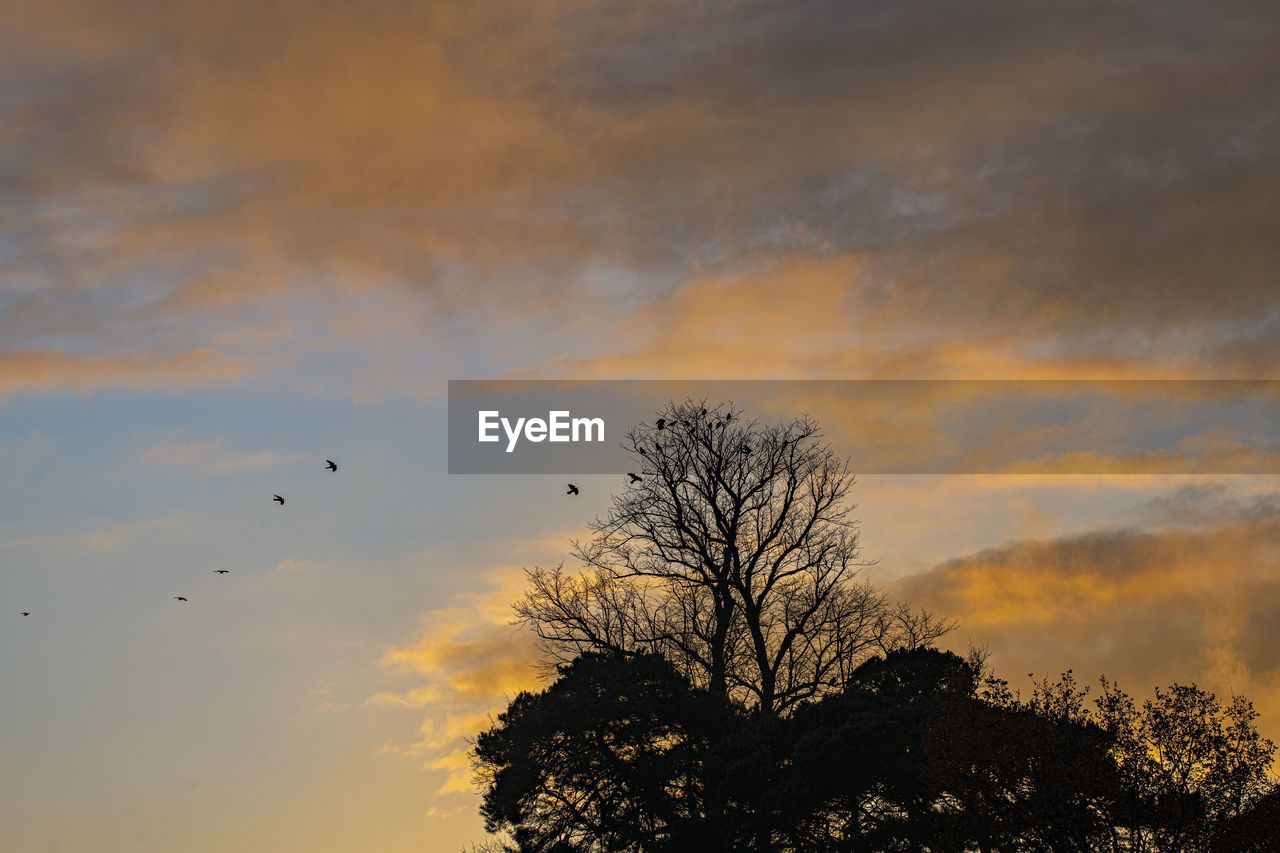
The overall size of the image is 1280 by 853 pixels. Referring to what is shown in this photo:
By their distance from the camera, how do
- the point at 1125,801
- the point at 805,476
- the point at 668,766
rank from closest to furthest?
the point at 1125,801 < the point at 668,766 < the point at 805,476

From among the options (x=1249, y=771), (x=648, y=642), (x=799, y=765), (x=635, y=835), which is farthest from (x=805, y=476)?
(x=1249, y=771)

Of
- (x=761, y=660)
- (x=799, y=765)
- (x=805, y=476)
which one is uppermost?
(x=805, y=476)

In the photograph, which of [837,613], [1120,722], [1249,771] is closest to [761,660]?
[837,613]

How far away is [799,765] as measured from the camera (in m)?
36.3

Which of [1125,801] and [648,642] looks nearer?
[1125,801]

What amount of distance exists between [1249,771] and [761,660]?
16027 millimetres

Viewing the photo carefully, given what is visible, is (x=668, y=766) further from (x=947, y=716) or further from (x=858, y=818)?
(x=947, y=716)

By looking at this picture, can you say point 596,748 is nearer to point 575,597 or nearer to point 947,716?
point 575,597

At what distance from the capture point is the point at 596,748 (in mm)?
39719

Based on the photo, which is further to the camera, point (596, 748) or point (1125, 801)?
point (596, 748)

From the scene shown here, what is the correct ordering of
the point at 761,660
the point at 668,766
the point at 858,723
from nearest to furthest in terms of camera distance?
the point at 858,723 < the point at 668,766 < the point at 761,660

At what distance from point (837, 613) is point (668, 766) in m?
8.96

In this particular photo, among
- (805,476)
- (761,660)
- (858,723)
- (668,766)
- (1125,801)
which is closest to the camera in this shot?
(1125,801)

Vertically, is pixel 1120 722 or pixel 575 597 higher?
pixel 575 597
